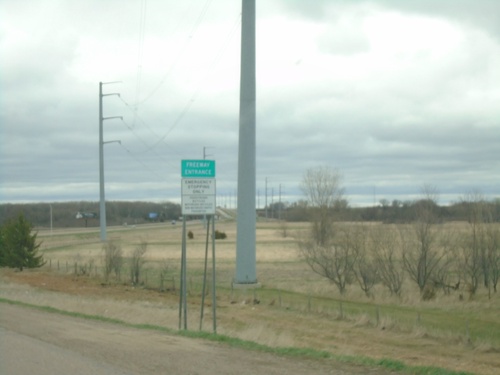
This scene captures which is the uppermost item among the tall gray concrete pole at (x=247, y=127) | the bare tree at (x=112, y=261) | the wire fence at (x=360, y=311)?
the tall gray concrete pole at (x=247, y=127)

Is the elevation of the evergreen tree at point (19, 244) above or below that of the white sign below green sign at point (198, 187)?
below

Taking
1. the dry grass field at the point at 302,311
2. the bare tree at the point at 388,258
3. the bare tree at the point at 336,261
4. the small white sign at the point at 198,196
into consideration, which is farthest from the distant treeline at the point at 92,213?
the small white sign at the point at 198,196

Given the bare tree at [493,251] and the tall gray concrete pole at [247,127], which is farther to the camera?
the bare tree at [493,251]

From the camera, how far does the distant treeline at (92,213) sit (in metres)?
121

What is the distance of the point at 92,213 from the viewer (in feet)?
494

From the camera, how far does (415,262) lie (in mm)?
46906

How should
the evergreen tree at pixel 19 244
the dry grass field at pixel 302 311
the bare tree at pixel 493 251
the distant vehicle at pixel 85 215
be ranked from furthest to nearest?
the distant vehicle at pixel 85 215, the evergreen tree at pixel 19 244, the bare tree at pixel 493 251, the dry grass field at pixel 302 311

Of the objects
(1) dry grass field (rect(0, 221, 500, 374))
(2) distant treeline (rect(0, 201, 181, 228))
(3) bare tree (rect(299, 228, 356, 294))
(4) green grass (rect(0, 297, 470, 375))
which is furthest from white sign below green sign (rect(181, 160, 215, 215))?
(2) distant treeline (rect(0, 201, 181, 228))

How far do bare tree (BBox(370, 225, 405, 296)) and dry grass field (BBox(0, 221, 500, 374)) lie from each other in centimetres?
83

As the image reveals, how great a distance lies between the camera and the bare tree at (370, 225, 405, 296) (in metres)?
45.7

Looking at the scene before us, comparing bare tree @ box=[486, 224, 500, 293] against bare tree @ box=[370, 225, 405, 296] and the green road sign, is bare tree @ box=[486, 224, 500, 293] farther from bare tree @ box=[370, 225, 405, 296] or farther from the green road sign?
the green road sign

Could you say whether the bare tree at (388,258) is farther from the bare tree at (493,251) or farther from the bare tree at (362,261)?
the bare tree at (493,251)

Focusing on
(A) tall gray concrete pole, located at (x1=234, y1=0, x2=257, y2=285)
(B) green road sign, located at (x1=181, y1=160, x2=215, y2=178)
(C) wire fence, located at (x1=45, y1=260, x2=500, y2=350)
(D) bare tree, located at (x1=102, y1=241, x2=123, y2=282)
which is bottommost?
(C) wire fence, located at (x1=45, y1=260, x2=500, y2=350)

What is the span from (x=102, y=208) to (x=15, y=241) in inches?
543
